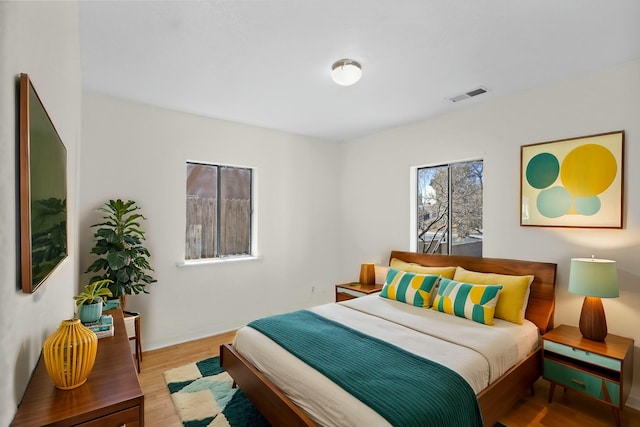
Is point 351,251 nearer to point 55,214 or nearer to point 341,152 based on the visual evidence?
point 341,152

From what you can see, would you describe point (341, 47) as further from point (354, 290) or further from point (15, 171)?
point (354, 290)

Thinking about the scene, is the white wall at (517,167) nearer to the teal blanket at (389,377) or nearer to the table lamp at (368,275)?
the table lamp at (368,275)

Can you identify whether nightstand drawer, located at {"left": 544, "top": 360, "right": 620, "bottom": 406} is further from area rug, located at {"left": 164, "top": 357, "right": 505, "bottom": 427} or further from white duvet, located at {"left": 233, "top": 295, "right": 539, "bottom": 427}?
area rug, located at {"left": 164, "top": 357, "right": 505, "bottom": 427}

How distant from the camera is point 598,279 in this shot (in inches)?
89.4

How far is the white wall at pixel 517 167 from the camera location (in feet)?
7.94

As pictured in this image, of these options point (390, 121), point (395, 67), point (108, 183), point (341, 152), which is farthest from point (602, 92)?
point (108, 183)

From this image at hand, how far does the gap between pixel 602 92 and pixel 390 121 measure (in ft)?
6.44

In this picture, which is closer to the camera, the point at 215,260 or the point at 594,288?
the point at 594,288

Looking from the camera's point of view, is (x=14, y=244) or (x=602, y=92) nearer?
(x=14, y=244)

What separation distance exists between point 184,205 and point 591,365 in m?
3.94

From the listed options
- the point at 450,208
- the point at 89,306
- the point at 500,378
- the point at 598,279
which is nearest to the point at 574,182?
the point at 598,279

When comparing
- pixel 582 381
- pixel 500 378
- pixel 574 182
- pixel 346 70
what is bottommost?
pixel 582 381

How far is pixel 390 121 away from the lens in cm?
393

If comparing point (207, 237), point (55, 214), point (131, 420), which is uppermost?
point (55, 214)
